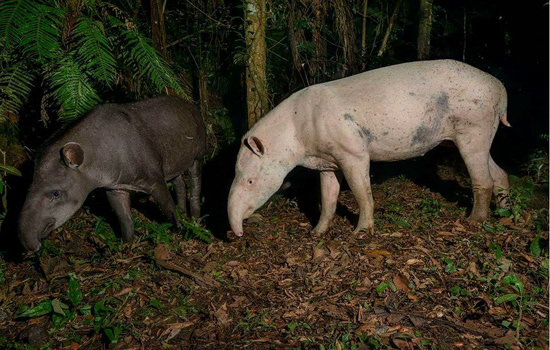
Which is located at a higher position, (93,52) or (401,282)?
(93,52)

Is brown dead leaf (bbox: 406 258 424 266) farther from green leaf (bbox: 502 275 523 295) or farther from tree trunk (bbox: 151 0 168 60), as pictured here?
tree trunk (bbox: 151 0 168 60)

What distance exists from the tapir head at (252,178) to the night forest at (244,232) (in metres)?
0.15

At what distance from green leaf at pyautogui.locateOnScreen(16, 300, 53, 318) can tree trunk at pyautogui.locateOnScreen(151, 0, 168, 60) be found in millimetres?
3695

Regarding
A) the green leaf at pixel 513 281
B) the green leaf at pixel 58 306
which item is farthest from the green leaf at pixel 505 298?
the green leaf at pixel 58 306

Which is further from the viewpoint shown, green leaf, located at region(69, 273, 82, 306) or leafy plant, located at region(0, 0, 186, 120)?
leafy plant, located at region(0, 0, 186, 120)

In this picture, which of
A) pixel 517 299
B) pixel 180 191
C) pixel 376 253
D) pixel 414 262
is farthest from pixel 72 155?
pixel 517 299

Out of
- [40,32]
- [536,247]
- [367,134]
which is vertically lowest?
[536,247]

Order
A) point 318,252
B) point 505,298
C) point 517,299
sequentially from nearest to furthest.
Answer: point 505,298
point 517,299
point 318,252

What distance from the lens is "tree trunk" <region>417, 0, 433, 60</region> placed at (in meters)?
8.40

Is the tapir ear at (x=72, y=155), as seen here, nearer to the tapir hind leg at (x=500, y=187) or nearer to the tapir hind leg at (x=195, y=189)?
the tapir hind leg at (x=195, y=189)

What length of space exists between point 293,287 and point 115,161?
2.19 meters

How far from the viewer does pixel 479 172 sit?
227 inches

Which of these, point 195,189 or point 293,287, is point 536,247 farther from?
point 195,189

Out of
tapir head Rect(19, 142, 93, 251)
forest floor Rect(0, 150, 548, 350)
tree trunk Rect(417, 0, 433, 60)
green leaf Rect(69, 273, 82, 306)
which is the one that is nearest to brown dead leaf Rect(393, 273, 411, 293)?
forest floor Rect(0, 150, 548, 350)
